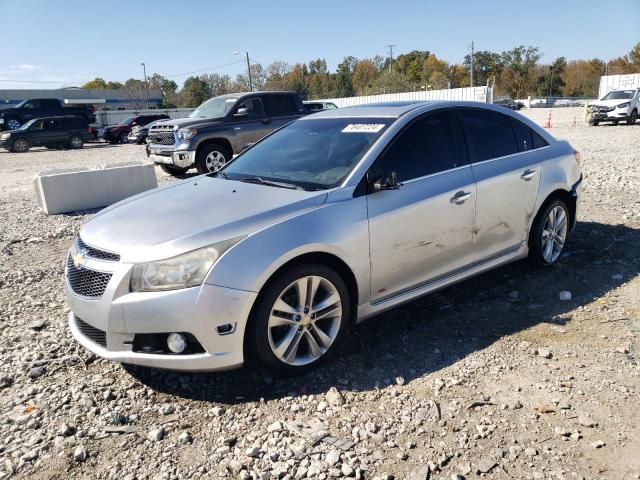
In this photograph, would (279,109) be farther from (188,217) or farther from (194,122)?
(188,217)

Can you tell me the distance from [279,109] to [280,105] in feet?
0.40

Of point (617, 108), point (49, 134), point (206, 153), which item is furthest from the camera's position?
point (49, 134)

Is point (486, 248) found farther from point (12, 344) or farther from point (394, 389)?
point (12, 344)

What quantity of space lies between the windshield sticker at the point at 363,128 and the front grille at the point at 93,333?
2.33m

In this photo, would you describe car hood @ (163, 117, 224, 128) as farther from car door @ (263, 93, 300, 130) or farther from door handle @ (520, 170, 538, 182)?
door handle @ (520, 170, 538, 182)

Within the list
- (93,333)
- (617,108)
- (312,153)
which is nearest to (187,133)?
(312,153)

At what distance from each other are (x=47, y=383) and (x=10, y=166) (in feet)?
59.9

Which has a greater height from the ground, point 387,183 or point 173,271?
point 387,183

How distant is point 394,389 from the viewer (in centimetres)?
324

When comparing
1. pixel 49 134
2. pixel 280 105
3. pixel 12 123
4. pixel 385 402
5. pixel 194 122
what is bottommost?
pixel 385 402

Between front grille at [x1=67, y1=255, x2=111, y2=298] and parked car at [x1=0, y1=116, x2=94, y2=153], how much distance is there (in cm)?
2567

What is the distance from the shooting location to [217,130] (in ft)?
37.8

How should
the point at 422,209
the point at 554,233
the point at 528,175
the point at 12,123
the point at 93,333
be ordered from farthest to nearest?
the point at 12,123 → the point at 554,233 → the point at 528,175 → the point at 422,209 → the point at 93,333

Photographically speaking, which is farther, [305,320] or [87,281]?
[305,320]
